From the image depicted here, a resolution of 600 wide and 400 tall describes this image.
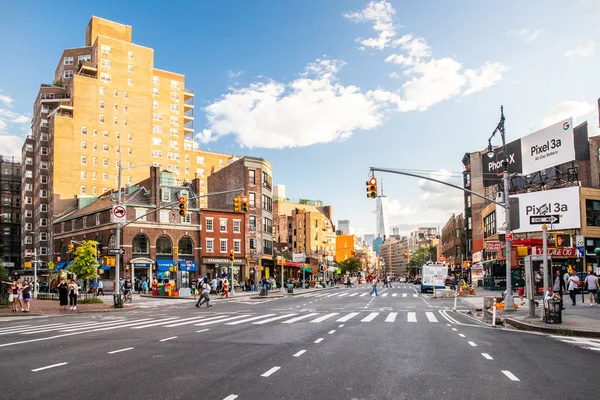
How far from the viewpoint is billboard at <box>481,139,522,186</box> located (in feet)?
178

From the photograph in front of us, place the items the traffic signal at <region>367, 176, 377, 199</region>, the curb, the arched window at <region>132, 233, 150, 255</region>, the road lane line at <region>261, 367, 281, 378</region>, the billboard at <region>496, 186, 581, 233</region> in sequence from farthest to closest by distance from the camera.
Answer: the arched window at <region>132, 233, 150, 255</region> < the billboard at <region>496, 186, 581, 233</region> < the traffic signal at <region>367, 176, 377, 199</region> < the curb < the road lane line at <region>261, 367, 281, 378</region>

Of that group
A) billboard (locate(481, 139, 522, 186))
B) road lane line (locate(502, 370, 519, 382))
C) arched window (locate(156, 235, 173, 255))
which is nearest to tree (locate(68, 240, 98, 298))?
arched window (locate(156, 235, 173, 255))

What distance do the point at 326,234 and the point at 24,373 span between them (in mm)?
113717

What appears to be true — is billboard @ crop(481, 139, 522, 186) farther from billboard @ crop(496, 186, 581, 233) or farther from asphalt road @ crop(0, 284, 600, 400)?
asphalt road @ crop(0, 284, 600, 400)

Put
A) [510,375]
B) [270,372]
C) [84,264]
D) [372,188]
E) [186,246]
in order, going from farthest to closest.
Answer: [186,246], [84,264], [372,188], [270,372], [510,375]

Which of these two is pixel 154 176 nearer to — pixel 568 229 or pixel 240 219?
pixel 240 219

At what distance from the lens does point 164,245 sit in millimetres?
61000

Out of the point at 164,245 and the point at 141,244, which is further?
the point at 164,245

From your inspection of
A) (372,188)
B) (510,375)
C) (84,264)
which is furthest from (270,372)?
(84,264)

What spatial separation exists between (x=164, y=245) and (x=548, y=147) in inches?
1719

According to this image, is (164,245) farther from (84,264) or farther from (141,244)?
(84,264)

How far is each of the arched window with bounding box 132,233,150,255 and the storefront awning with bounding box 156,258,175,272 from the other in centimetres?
168

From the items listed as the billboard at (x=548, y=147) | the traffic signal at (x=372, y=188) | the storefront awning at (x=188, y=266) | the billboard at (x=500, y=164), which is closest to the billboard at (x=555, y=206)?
the billboard at (x=548, y=147)

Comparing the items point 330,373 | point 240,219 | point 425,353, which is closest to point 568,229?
point 240,219
